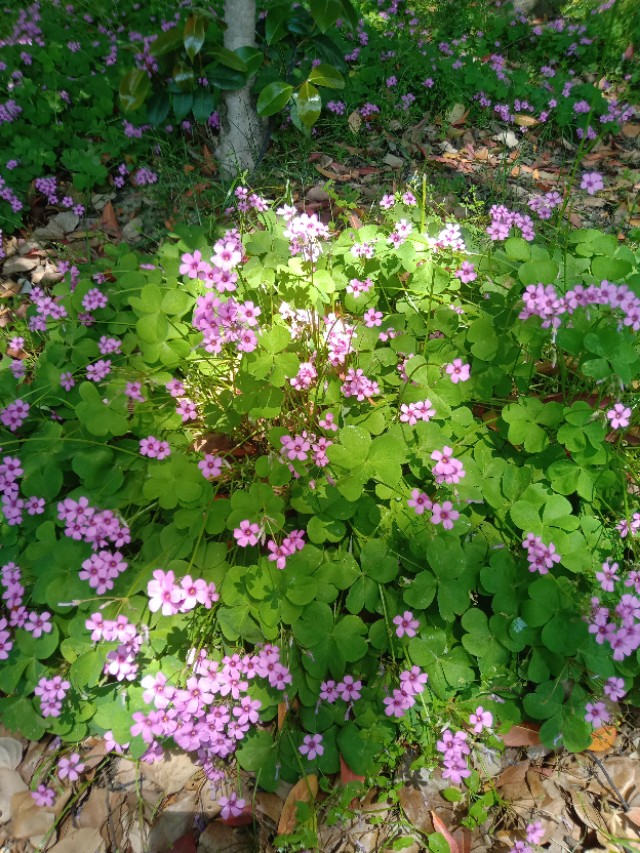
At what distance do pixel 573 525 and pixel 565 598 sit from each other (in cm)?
28

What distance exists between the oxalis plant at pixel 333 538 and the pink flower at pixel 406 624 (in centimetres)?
2

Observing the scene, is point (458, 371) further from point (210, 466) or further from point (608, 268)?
point (210, 466)

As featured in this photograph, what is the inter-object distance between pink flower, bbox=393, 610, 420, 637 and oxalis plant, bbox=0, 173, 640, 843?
0.06 feet

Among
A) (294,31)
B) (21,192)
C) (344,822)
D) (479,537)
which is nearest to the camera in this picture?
(344,822)

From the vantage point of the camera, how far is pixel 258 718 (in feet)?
5.98

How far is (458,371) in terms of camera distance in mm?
2105

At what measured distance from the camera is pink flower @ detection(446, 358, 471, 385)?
2084 mm

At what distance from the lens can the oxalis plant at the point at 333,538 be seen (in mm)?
1820

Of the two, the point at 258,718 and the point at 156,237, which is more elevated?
the point at 156,237

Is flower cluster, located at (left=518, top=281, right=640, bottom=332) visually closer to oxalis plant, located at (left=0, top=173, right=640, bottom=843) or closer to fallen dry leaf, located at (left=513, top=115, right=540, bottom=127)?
oxalis plant, located at (left=0, top=173, right=640, bottom=843)

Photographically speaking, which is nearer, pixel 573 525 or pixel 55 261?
pixel 573 525

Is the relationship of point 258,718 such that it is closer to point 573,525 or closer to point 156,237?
point 573,525

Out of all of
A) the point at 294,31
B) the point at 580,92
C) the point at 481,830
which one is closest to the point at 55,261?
the point at 294,31

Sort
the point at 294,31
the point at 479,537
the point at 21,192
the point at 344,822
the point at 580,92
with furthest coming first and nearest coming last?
1. the point at 580,92
2. the point at 21,192
3. the point at 294,31
4. the point at 479,537
5. the point at 344,822
